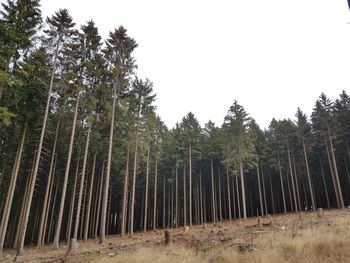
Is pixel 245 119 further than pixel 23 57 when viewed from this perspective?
Yes

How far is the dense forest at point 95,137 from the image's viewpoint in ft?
60.4

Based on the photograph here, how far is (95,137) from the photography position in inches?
936

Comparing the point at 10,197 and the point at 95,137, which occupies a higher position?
the point at 95,137

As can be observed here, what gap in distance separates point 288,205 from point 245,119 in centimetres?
2042

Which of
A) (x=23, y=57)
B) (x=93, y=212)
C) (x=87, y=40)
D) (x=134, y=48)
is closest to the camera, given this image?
(x=23, y=57)

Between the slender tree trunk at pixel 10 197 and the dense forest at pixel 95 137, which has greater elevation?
the dense forest at pixel 95 137

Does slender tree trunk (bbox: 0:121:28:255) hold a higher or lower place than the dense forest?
lower

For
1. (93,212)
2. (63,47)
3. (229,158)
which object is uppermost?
(63,47)

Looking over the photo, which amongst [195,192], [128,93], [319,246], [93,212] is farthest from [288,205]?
[319,246]

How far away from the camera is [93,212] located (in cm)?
3516

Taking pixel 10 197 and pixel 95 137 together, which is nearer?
pixel 10 197

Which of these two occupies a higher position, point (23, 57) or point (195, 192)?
point (23, 57)

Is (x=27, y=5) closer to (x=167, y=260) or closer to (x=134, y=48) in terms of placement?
(x=134, y=48)

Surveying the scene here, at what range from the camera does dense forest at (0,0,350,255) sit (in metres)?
18.4
